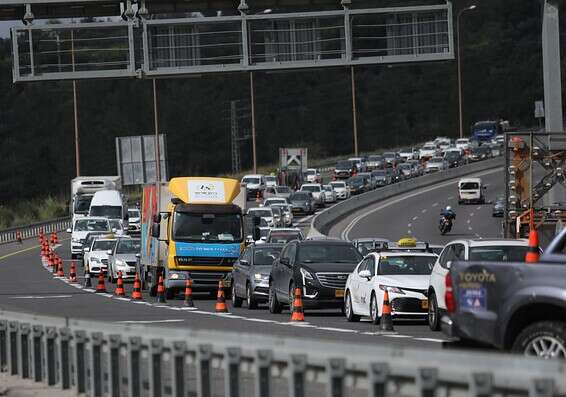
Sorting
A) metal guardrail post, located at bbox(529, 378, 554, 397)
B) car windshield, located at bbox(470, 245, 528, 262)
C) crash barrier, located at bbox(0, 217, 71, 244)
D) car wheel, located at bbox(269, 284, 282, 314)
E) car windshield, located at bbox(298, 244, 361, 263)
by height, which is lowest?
crash barrier, located at bbox(0, 217, 71, 244)

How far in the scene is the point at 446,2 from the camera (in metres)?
42.3

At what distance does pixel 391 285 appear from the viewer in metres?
26.4

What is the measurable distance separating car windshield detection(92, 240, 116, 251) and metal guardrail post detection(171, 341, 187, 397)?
3938 centimetres

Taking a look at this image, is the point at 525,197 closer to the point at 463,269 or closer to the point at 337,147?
the point at 463,269

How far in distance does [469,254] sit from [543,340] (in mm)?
11697

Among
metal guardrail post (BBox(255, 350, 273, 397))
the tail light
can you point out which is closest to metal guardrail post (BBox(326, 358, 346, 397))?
metal guardrail post (BBox(255, 350, 273, 397))

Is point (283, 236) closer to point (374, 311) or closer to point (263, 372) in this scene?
point (374, 311)

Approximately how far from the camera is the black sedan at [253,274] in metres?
32.8

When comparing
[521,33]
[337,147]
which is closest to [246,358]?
[337,147]

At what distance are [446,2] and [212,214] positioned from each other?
985 centimetres

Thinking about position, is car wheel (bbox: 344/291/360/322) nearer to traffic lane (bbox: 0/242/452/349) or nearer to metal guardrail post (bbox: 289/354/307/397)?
traffic lane (bbox: 0/242/452/349)

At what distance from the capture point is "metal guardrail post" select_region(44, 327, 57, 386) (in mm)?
15820

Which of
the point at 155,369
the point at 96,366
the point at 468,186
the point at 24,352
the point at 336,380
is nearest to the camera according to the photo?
the point at 336,380

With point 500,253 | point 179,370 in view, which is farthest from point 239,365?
point 500,253
